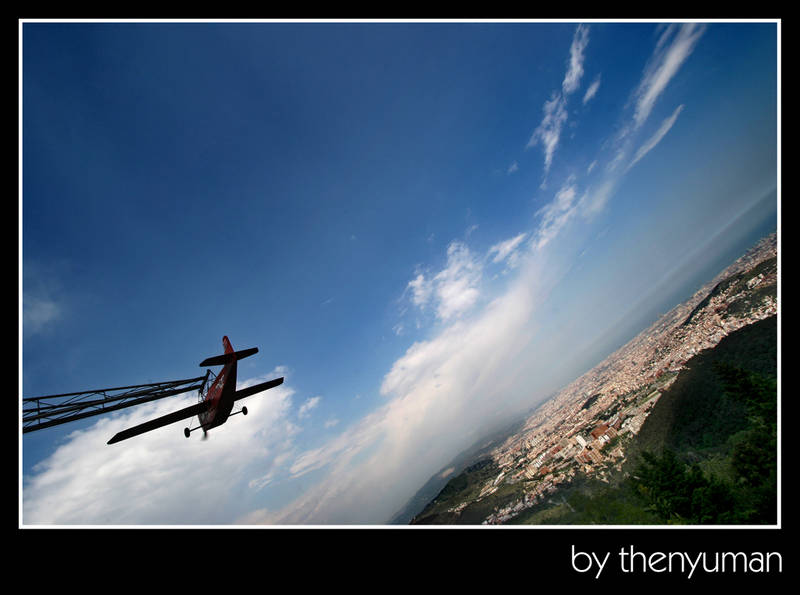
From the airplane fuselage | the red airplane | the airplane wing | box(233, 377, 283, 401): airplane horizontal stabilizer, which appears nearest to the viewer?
the airplane wing

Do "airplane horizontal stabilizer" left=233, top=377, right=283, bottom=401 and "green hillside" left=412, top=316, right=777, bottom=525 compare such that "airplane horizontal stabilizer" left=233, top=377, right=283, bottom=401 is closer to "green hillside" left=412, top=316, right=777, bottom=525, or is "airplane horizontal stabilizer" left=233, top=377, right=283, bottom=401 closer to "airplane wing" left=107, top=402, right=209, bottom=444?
"airplane wing" left=107, top=402, right=209, bottom=444

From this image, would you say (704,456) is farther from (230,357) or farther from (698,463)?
(230,357)

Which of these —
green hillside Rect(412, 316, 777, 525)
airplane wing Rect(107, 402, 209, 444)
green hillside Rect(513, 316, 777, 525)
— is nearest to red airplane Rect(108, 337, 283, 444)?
airplane wing Rect(107, 402, 209, 444)

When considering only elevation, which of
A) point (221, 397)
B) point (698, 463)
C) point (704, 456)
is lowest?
point (704, 456)

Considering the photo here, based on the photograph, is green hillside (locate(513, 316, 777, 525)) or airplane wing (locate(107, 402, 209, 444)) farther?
green hillside (locate(513, 316, 777, 525))

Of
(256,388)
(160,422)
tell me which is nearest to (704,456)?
(256,388)

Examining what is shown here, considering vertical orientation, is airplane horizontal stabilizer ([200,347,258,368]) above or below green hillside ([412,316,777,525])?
above
